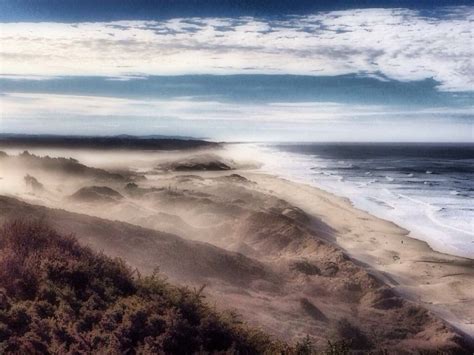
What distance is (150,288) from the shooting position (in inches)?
340

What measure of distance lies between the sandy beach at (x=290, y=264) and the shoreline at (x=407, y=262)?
0.05 m

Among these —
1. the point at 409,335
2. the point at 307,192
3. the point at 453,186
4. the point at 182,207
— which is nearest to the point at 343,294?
the point at 409,335

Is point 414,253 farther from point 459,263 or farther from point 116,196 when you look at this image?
point 116,196

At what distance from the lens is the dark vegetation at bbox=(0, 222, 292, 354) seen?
22.6 feet

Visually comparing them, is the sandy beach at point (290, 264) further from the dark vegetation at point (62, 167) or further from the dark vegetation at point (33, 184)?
the dark vegetation at point (62, 167)

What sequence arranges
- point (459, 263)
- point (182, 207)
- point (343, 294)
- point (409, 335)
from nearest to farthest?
point (409, 335) < point (343, 294) < point (459, 263) < point (182, 207)

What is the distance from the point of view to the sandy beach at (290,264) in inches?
495

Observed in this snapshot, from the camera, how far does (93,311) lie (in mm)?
7434

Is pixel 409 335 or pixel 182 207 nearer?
pixel 409 335

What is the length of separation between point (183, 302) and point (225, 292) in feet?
18.3

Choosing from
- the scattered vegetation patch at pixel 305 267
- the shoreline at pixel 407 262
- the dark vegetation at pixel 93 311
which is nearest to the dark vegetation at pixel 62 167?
the shoreline at pixel 407 262

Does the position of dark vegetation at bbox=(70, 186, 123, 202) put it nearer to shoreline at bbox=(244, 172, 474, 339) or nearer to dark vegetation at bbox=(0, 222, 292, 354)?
shoreline at bbox=(244, 172, 474, 339)

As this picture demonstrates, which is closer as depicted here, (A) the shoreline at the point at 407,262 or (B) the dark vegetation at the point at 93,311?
(B) the dark vegetation at the point at 93,311

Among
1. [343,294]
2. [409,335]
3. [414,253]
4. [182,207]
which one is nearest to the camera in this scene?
[409,335]
